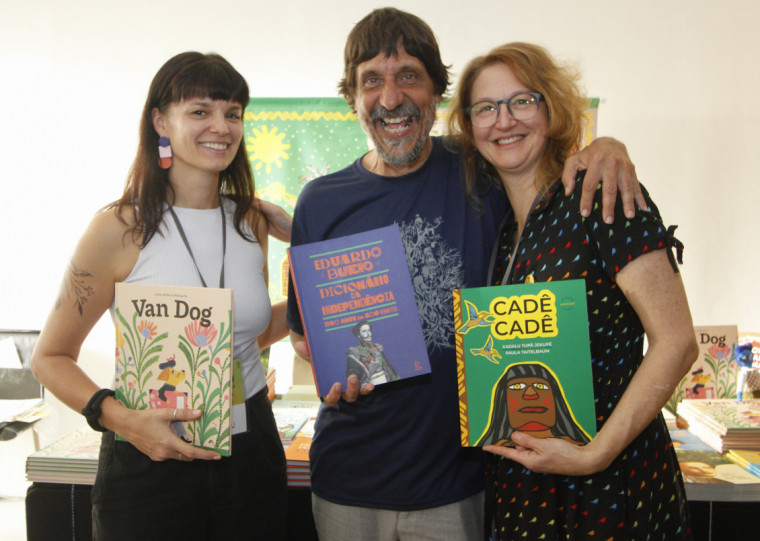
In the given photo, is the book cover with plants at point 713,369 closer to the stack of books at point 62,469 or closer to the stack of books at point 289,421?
the stack of books at point 289,421

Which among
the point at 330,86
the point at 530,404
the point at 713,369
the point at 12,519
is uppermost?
the point at 330,86

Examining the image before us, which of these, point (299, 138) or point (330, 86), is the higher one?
point (330, 86)

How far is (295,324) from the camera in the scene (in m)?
1.58

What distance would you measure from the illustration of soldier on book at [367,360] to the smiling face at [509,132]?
0.54m

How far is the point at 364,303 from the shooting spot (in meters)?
1.26

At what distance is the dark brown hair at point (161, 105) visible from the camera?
141cm

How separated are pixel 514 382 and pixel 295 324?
0.72m

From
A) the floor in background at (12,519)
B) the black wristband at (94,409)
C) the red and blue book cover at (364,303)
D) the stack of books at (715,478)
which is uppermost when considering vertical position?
the red and blue book cover at (364,303)

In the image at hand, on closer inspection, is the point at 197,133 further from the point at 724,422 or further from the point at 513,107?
the point at 724,422

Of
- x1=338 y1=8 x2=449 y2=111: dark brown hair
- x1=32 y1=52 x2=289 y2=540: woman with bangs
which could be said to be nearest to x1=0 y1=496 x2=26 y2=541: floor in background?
x1=32 y1=52 x2=289 y2=540: woman with bangs

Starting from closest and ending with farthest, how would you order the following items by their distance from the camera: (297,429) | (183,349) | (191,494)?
(183,349)
(191,494)
(297,429)

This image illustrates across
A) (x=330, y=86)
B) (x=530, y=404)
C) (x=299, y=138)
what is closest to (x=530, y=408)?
(x=530, y=404)

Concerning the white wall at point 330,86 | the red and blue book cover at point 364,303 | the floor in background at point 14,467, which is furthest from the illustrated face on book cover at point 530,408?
the floor in background at point 14,467

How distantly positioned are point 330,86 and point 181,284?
2.60m
